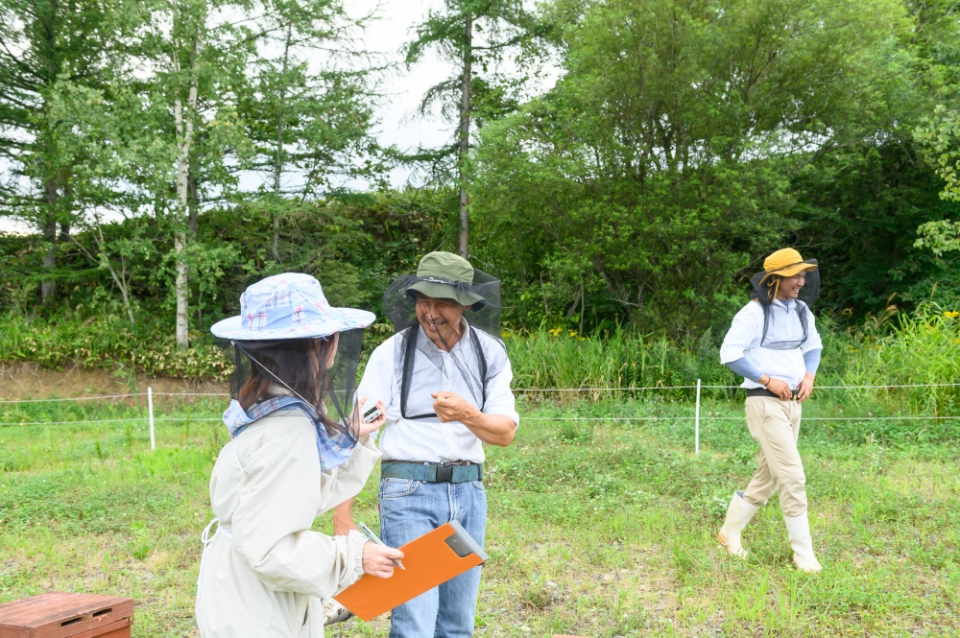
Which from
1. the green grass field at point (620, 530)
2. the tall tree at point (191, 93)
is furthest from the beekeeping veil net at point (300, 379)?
the tall tree at point (191, 93)

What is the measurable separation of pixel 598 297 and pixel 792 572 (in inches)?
407

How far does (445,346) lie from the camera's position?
2.78 m

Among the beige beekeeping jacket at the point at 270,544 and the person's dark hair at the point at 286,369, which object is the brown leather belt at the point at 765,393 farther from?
the person's dark hair at the point at 286,369

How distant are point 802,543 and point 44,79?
15061 mm

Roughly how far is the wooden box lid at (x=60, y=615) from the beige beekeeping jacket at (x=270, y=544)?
1134 millimetres

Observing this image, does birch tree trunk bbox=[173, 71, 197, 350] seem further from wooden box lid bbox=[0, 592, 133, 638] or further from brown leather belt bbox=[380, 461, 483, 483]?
brown leather belt bbox=[380, 461, 483, 483]

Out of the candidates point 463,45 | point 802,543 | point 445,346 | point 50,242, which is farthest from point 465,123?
point 445,346

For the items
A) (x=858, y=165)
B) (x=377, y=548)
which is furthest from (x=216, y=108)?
(x=377, y=548)

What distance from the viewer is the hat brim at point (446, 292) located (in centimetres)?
263

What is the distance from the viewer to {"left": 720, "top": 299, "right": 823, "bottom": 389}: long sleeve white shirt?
4562mm

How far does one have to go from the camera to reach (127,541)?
542 centimetres

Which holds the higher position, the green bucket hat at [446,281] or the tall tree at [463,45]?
the tall tree at [463,45]

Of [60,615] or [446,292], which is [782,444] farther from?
[60,615]

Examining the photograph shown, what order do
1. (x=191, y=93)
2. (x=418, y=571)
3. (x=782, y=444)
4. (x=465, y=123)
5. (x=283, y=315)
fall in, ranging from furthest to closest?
(x=465, y=123) → (x=191, y=93) → (x=782, y=444) → (x=418, y=571) → (x=283, y=315)
